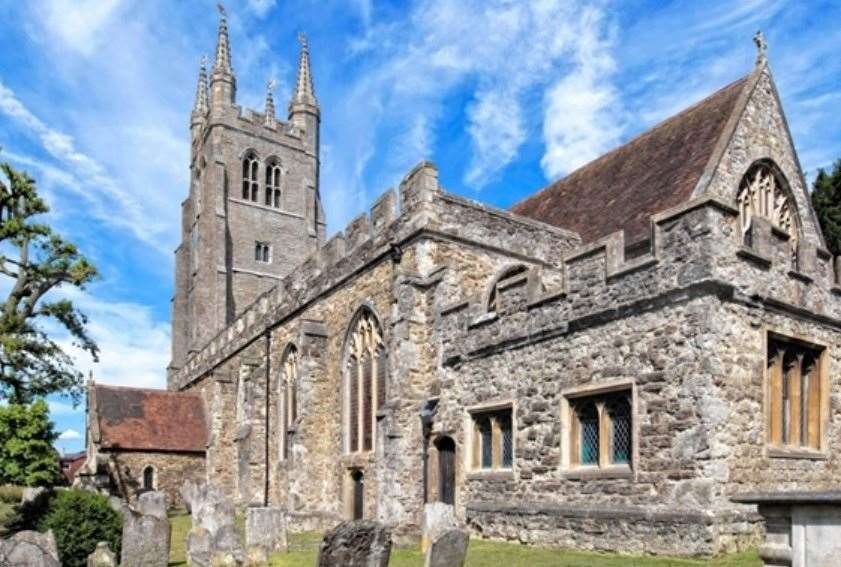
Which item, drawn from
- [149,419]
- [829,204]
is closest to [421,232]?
[829,204]

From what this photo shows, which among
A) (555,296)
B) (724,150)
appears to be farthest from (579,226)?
(555,296)

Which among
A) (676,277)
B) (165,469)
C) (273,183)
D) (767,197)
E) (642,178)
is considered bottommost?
(165,469)

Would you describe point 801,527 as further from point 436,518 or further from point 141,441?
point 141,441

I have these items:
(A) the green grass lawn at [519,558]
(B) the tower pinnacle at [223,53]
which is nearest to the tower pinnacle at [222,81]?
(B) the tower pinnacle at [223,53]

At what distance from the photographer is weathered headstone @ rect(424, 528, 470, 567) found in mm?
9266

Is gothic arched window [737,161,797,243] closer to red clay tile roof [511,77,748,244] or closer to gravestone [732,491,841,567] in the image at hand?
red clay tile roof [511,77,748,244]

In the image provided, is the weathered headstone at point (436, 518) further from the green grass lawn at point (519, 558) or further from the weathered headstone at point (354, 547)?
the weathered headstone at point (354, 547)

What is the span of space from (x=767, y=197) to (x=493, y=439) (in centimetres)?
735

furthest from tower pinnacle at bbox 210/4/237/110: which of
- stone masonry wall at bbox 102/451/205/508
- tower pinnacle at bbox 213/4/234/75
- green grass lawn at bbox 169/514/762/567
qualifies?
green grass lawn at bbox 169/514/762/567

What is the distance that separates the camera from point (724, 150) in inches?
562

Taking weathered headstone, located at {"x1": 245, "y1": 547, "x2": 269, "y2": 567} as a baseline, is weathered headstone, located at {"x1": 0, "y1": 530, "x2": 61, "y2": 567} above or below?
above

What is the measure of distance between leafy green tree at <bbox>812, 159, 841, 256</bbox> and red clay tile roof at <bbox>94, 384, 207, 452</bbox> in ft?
71.6

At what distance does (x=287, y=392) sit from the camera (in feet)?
75.8

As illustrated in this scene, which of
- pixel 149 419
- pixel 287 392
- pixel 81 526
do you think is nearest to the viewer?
pixel 81 526
